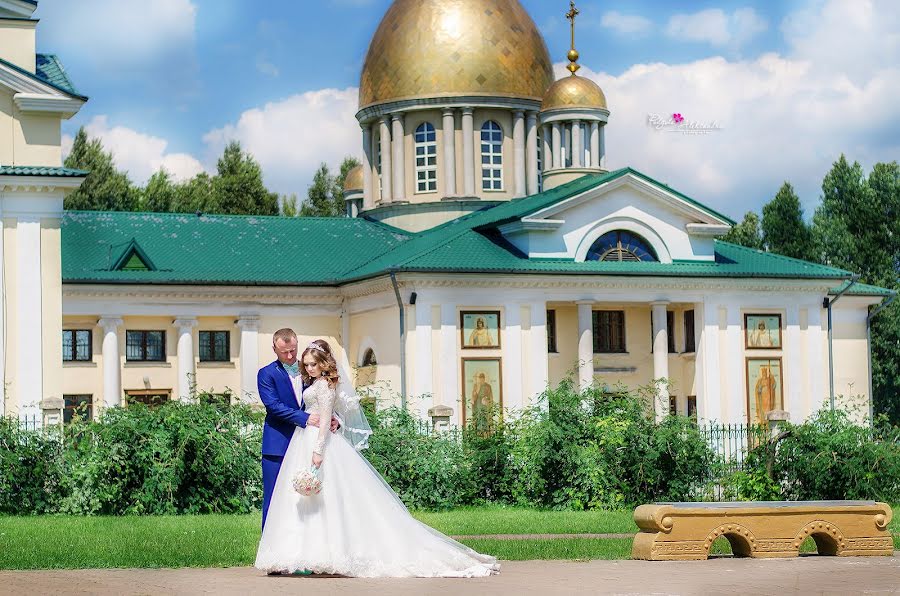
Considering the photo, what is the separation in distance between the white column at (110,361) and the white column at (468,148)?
1212cm

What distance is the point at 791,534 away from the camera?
1578cm

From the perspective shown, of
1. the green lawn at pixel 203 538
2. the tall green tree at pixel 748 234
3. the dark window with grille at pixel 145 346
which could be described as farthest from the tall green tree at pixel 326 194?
the green lawn at pixel 203 538

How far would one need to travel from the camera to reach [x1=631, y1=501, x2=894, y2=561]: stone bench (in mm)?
15352

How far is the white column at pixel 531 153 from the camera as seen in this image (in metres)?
49.3

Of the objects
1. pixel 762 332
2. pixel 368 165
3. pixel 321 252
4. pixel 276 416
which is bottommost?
pixel 276 416

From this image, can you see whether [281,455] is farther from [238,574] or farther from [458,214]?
[458,214]

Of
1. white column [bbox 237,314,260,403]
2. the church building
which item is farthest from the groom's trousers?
white column [bbox 237,314,260,403]

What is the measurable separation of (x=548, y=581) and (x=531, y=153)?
36658 millimetres

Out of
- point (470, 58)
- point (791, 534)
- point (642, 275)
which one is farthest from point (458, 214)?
point (791, 534)

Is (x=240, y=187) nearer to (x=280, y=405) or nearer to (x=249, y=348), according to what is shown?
(x=249, y=348)

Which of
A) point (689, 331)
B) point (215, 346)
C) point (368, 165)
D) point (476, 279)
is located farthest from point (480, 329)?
point (368, 165)

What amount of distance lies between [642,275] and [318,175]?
42.3m

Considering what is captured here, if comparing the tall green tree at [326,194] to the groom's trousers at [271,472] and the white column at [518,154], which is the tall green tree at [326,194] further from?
the groom's trousers at [271,472]

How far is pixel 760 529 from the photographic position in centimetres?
1568
